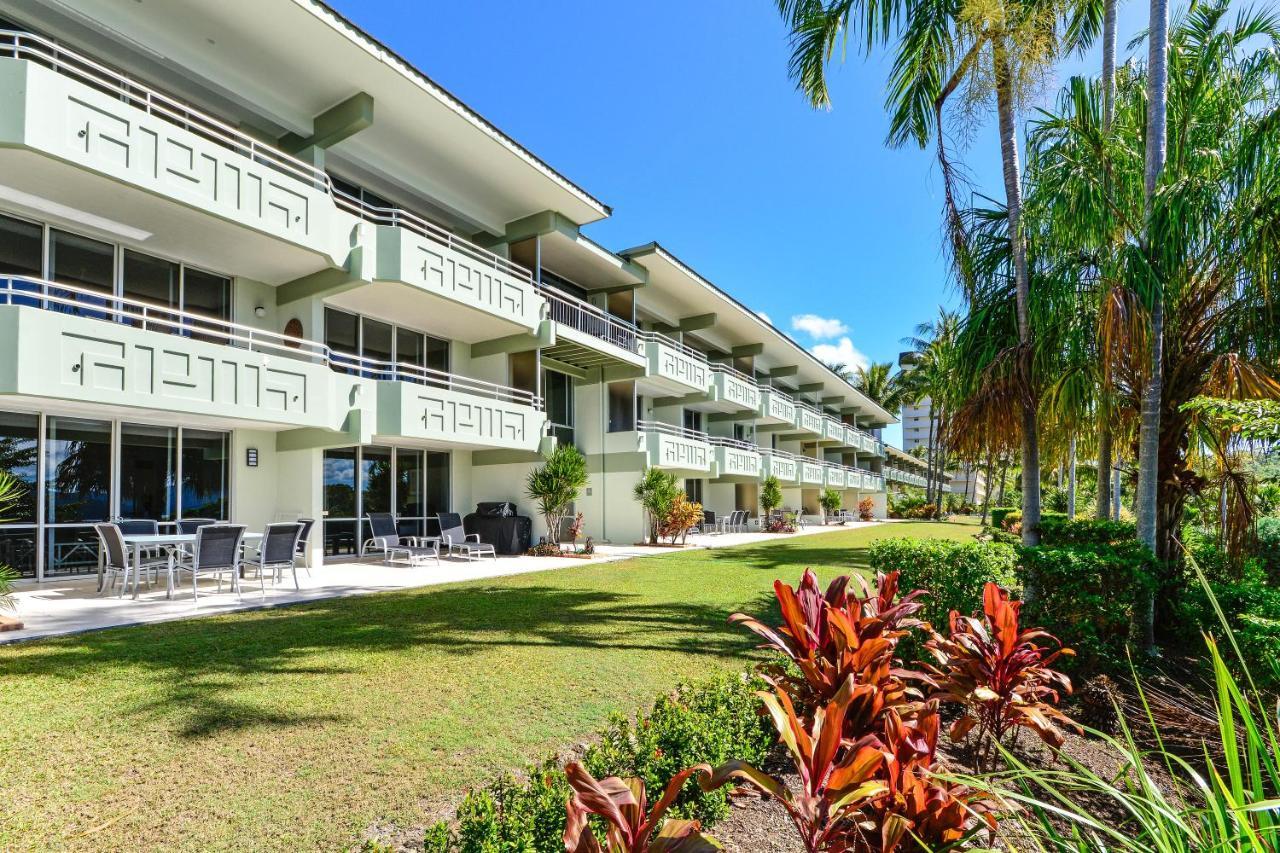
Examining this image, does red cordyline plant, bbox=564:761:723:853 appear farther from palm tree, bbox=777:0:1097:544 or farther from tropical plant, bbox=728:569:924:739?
palm tree, bbox=777:0:1097:544

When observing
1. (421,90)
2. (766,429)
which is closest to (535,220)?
(421,90)

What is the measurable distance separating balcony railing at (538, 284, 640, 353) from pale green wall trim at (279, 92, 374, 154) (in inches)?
230

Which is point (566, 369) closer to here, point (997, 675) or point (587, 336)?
point (587, 336)

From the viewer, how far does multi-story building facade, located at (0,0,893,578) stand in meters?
9.27

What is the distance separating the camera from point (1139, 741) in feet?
13.6

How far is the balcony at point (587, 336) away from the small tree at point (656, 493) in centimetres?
359

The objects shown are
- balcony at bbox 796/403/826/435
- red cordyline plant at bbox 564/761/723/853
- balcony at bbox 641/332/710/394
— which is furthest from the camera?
balcony at bbox 796/403/826/435

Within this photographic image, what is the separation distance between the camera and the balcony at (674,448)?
20.4 meters

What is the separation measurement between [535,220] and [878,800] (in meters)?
17.2

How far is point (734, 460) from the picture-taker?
2608cm

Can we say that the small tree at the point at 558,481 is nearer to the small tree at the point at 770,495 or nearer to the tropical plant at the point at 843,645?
the tropical plant at the point at 843,645

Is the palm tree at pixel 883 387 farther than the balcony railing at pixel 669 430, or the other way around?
the palm tree at pixel 883 387

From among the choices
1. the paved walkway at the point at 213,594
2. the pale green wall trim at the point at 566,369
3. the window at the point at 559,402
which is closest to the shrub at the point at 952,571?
the paved walkway at the point at 213,594

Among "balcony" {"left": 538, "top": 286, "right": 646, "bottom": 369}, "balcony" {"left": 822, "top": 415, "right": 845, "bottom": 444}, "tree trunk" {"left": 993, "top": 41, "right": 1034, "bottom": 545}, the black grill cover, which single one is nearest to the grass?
"tree trunk" {"left": 993, "top": 41, "right": 1034, "bottom": 545}
